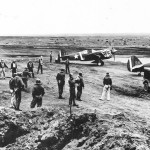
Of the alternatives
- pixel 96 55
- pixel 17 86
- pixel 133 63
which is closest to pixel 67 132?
pixel 17 86

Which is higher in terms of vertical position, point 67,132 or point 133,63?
point 133,63

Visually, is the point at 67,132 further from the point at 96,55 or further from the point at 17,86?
the point at 96,55

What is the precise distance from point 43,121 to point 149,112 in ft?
20.0

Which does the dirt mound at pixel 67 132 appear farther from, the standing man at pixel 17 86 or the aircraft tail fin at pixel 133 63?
the aircraft tail fin at pixel 133 63

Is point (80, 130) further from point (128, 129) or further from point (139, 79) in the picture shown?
point (139, 79)

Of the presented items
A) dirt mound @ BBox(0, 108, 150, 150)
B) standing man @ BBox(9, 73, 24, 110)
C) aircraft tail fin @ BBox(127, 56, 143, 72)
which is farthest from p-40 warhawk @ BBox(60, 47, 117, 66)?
dirt mound @ BBox(0, 108, 150, 150)

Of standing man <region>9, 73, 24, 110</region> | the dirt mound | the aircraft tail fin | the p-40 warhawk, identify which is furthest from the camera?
the p-40 warhawk

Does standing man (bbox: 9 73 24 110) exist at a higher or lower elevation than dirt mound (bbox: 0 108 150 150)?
higher

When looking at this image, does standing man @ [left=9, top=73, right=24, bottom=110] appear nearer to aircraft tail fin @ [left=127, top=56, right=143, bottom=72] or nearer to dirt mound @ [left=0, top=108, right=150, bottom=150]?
dirt mound @ [left=0, top=108, right=150, bottom=150]

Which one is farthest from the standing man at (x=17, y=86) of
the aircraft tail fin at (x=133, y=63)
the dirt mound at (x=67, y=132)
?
the aircraft tail fin at (x=133, y=63)

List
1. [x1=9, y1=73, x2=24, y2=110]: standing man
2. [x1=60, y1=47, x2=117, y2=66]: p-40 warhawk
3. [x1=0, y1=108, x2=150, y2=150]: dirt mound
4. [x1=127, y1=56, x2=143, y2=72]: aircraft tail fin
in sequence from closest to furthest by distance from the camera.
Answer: [x1=0, y1=108, x2=150, y2=150]: dirt mound < [x1=9, y1=73, x2=24, y2=110]: standing man < [x1=127, y1=56, x2=143, y2=72]: aircraft tail fin < [x1=60, y1=47, x2=117, y2=66]: p-40 warhawk

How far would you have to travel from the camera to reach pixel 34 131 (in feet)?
24.7

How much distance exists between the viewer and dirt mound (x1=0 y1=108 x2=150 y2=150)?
6.41 m

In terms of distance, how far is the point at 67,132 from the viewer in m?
7.16
